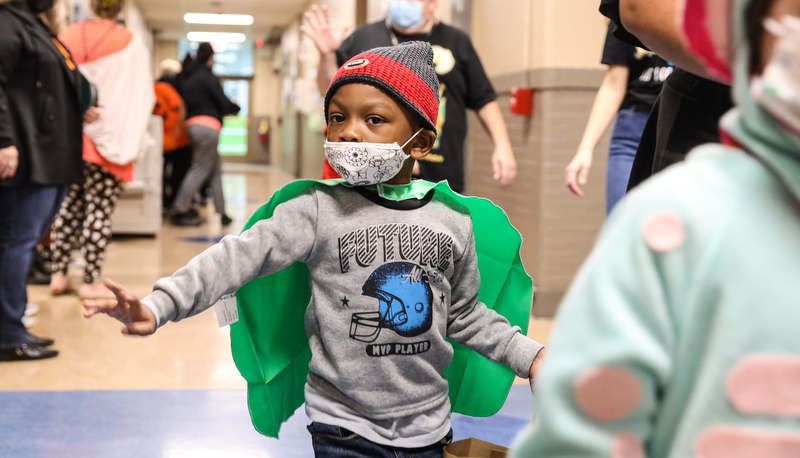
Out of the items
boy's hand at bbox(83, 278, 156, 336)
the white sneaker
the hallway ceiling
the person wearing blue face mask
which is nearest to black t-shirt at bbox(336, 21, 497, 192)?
the person wearing blue face mask

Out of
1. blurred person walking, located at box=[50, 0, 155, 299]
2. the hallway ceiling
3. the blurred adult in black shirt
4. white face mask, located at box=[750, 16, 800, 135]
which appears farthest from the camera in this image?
the hallway ceiling

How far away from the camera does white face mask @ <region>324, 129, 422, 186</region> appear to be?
168 cm

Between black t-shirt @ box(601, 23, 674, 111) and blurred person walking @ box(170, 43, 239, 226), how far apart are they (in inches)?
247

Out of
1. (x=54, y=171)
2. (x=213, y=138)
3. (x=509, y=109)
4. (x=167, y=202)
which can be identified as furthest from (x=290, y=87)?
(x=54, y=171)

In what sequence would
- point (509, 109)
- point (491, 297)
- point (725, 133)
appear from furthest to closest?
point (509, 109), point (491, 297), point (725, 133)

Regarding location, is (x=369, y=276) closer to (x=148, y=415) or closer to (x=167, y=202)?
(x=148, y=415)

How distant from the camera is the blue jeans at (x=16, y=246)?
142 inches

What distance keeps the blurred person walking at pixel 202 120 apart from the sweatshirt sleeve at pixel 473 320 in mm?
7181

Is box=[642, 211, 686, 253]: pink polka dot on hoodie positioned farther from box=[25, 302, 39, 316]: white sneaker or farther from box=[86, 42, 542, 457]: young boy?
box=[25, 302, 39, 316]: white sneaker

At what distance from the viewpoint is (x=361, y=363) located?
5.42 ft

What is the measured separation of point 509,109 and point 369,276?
12.2 ft

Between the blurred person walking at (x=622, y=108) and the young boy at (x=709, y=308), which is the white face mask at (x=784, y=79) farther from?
the blurred person walking at (x=622, y=108)

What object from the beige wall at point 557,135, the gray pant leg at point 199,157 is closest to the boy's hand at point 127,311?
the beige wall at point 557,135

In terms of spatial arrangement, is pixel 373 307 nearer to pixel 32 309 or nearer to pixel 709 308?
pixel 709 308
